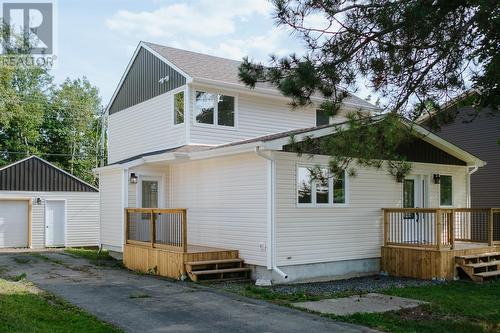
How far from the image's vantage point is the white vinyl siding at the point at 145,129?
1570 cm

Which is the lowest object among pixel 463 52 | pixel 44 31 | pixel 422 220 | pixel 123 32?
pixel 422 220

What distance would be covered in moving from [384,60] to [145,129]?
10663mm

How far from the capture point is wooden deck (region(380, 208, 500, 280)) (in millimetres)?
12078

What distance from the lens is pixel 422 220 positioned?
14188mm

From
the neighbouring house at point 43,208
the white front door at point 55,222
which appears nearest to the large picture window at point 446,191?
the neighbouring house at point 43,208

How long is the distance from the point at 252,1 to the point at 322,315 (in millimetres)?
4946

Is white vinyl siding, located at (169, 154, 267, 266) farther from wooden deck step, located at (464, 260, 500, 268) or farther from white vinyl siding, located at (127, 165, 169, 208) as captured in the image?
wooden deck step, located at (464, 260, 500, 268)

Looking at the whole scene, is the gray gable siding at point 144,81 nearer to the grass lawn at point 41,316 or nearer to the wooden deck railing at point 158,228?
the wooden deck railing at point 158,228

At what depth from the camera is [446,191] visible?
50.2 feet

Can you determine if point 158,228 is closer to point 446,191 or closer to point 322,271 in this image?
point 322,271

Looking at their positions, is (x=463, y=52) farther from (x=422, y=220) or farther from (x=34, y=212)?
(x=34, y=212)

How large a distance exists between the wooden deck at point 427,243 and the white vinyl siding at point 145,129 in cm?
637

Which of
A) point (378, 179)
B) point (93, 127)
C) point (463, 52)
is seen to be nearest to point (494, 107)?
point (463, 52)

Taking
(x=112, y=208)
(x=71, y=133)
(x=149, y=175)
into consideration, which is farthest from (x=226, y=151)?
(x=71, y=133)
